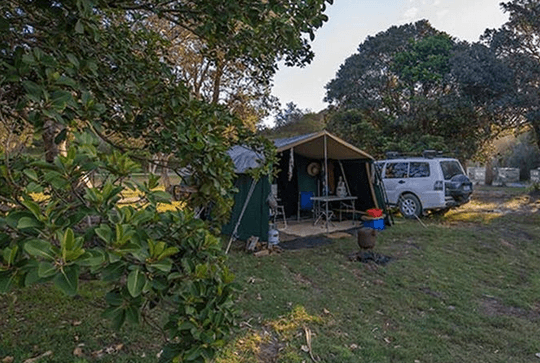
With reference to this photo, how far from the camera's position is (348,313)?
3873 mm

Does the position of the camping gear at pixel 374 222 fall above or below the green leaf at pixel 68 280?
below

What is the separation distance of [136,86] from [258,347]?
2.36 meters

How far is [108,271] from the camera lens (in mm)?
1004

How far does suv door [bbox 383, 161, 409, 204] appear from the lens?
9.81 meters

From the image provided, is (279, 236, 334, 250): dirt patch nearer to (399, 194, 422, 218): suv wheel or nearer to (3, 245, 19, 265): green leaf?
(399, 194, 422, 218): suv wheel

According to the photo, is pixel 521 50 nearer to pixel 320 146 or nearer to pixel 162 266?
pixel 320 146

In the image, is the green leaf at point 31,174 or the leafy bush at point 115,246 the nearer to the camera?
the leafy bush at point 115,246

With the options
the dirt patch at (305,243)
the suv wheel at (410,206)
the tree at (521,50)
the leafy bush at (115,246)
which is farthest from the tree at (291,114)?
the leafy bush at (115,246)

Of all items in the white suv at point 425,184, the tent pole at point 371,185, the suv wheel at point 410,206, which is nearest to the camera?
the tent pole at point 371,185

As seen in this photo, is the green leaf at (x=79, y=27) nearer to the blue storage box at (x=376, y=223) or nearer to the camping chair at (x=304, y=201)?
the blue storage box at (x=376, y=223)

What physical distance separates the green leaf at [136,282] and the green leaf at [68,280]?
0.16 m

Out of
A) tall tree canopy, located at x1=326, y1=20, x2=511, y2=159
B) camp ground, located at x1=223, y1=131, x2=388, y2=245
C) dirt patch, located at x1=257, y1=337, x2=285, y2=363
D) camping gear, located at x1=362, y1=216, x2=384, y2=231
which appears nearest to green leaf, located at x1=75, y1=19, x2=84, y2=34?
dirt patch, located at x1=257, y1=337, x2=285, y2=363

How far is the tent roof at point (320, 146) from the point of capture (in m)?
7.14

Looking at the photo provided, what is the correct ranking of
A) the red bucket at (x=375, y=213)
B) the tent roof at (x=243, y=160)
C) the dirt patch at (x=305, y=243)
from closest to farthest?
1. the dirt patch at (x=305, y=243)
2. the tent roof at (x=243, y=160)
3. the red bucket at (x=375, y=213)
